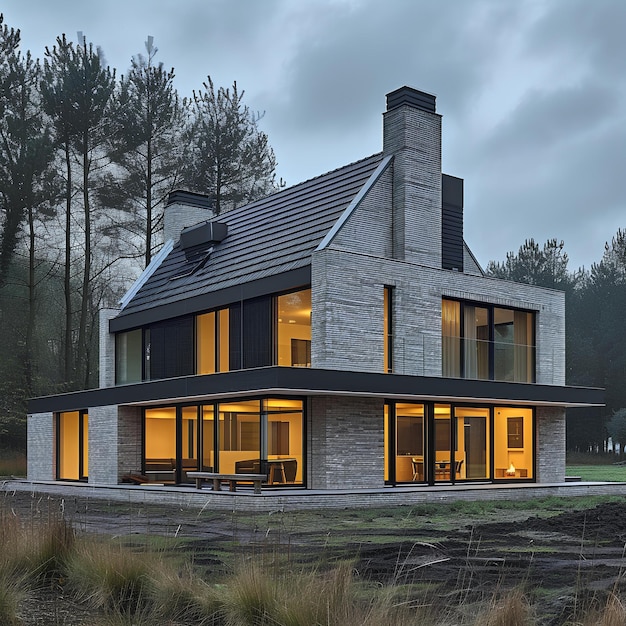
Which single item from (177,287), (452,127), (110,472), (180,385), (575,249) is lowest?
(110,472)

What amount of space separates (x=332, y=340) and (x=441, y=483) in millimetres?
3973

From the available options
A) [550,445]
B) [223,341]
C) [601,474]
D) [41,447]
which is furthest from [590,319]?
[223,341]

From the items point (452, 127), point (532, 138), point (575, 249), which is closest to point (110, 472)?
point (532, 138)

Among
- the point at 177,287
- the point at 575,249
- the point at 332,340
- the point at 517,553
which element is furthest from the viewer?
the point at 575,249

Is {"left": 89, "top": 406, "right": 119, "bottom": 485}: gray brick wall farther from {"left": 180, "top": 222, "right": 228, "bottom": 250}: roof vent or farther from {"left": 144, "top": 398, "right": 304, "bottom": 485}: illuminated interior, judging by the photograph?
{"left": 180, "top": 222, "right": 228, "bottom": 250}: roof vent

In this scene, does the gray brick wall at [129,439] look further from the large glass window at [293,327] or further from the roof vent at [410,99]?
the roof vent at [410,99]

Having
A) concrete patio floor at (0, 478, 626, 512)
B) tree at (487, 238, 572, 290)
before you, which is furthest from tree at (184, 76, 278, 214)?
tree at (487, 238, 572, 290)

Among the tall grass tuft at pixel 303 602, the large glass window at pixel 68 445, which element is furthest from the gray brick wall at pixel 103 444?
the tall grass tuft at pixel 303 602

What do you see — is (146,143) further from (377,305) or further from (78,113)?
(377,305)

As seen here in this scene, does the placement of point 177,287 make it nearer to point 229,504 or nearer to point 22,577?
point 229,504

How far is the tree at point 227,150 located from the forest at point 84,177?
0.05 meters

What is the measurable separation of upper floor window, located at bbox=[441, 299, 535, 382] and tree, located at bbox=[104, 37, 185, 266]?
16.0m

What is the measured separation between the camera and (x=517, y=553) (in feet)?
29.8

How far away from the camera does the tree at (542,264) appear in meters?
50.2
